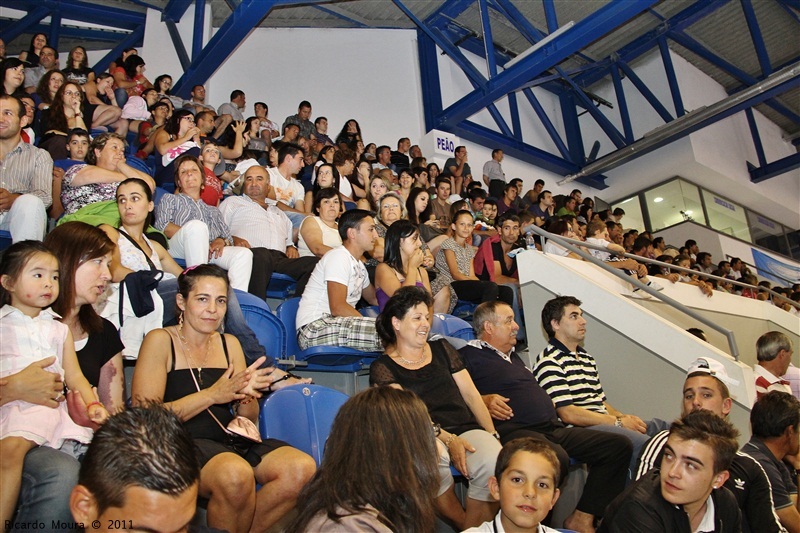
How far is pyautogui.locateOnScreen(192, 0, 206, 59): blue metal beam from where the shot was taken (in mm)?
8094

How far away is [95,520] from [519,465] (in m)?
1.36

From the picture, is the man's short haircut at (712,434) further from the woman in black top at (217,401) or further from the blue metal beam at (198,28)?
the blue metal beam at (198,28)

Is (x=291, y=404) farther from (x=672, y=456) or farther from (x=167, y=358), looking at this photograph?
(x=672, y=456)

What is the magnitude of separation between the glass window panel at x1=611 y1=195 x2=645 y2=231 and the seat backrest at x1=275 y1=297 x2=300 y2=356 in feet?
30.5

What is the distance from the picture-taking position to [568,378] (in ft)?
11.0

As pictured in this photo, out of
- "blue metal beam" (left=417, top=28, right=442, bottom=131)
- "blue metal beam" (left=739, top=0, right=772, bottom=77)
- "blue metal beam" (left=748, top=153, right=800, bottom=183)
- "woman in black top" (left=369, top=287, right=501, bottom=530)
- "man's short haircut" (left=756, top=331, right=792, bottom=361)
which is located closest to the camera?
"woman in black top" (left=369, top=287, right=501, bottom=530)

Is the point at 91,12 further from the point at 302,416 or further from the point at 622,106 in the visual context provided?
the point at 622,106

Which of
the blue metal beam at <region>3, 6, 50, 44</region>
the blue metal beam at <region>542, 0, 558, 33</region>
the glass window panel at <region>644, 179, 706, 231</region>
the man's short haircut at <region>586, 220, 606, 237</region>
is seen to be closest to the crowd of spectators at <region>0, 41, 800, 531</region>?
the man's short haircut at <region>586, 220, 606, 237</region>

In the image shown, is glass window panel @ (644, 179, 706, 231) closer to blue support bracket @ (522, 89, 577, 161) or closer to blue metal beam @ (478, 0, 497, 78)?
blue support bracket @ (522, 89, 577, 161)

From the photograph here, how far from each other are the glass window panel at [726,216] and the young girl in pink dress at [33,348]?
36.8 ft

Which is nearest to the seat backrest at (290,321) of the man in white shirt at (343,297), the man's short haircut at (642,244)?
the man in white shirt at (343,297)

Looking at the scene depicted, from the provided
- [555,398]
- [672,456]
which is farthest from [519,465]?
[555,398]

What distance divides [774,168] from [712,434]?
37.2 ft

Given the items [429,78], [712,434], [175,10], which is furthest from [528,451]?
[429,78]
